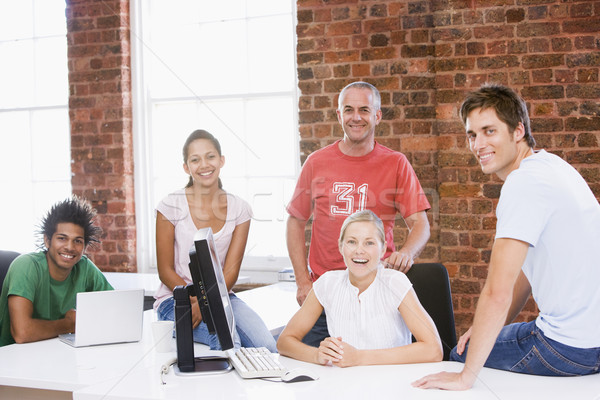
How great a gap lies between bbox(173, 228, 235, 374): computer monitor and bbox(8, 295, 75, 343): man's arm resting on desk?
715mm

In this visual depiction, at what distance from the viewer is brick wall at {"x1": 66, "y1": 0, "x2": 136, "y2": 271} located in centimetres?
404

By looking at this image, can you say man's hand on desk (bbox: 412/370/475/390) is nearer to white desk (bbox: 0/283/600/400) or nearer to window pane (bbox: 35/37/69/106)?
white desk (bbox: 0/283/600/400)

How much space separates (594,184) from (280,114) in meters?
1.93

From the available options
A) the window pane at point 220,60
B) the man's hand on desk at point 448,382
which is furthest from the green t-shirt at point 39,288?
the window pane at point 220,60

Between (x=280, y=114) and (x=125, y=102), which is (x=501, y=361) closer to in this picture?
(x=280, y=114)

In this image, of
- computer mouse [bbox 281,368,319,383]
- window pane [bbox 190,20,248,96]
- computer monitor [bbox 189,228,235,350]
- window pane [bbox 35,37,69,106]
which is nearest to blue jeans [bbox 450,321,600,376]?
computer mouse [bbox 281,368,319,383]

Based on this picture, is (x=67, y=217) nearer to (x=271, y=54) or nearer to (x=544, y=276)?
(x=544, y=276)

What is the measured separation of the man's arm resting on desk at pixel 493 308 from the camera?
1.43 metres

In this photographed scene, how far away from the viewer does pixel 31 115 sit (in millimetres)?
4422

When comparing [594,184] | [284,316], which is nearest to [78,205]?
[284,316]

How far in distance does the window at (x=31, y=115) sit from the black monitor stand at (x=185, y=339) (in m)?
3.00

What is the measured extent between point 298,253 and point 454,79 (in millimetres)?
1332

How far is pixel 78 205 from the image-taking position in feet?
7.93

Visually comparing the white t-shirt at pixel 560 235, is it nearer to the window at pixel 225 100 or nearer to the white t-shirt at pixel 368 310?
the white t-shirt at pixel 368 310
